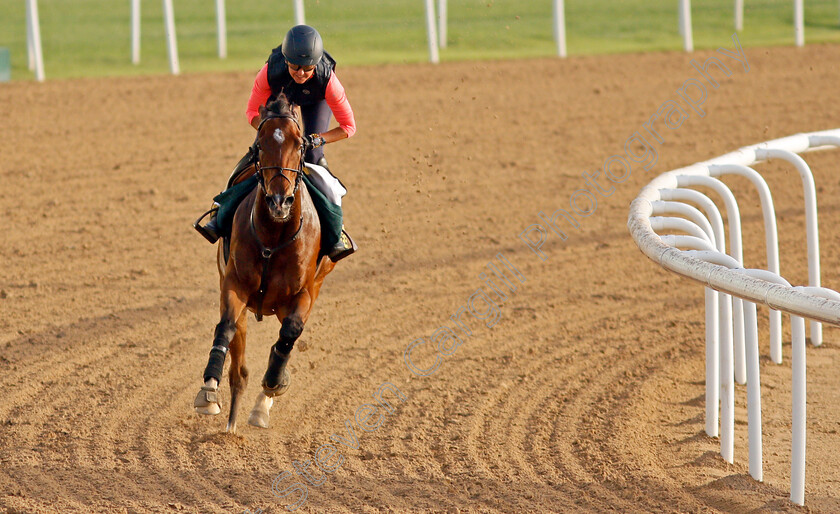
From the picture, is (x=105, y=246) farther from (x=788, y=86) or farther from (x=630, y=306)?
(x=788, y=86)

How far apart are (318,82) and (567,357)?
8.68 ft

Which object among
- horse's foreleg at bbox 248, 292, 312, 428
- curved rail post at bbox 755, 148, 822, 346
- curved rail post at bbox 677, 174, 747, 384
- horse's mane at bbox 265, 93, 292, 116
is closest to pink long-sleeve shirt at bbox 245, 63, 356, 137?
horse's mane at bbox 265, 93, 292, 116

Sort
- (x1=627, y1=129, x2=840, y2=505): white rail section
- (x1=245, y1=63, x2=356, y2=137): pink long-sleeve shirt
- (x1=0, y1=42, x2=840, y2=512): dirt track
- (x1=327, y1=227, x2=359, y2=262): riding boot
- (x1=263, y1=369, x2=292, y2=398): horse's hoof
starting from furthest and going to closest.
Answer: (x1=245, y1=63, x2=356, y2=137): pink long-sleeve shirt → (x1=327, y1=227, x2=359, y2=262): riding boot → (x1=263, y1=369, x2=292, y2=398): horse's hoof → (x1=0, y1=42, x2=840, y2=512): dirt track → (x1=627, y1=129, x2=840, y2=505): white rail section

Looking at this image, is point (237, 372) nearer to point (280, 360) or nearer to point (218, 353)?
point (280, 360)

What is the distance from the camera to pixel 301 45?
5.21m

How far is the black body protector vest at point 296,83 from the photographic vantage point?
560 cm

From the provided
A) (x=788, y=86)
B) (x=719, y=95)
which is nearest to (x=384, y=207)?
(x=719, y=95)

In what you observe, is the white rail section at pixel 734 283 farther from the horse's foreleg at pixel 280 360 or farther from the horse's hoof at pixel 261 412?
the horse's hoof at pixel 261 412

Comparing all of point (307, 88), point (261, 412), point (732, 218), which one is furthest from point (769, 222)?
point (261, 412)

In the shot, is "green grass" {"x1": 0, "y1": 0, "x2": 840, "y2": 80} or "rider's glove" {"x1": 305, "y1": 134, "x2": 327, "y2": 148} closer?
"rider's glove" {"x1": 305, "y1": 134, "x2": 327, "y2": 148}

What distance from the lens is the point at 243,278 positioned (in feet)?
16.7

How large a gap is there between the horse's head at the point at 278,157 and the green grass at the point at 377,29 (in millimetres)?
12958

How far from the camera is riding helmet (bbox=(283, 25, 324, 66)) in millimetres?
5215

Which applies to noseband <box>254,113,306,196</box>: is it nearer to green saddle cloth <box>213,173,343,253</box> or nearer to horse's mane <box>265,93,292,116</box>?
horse's mane <box>265,93,292,116</box>
